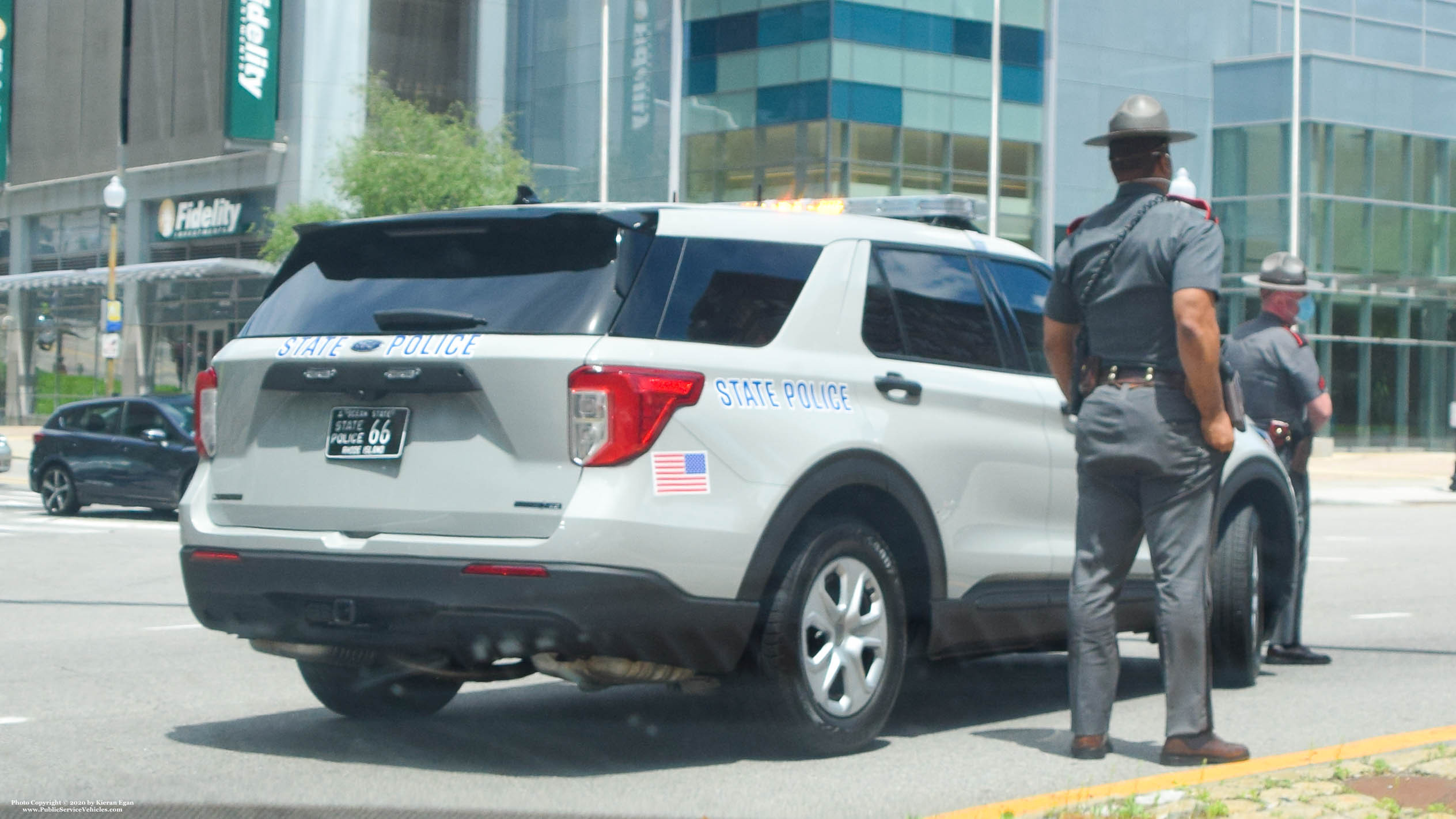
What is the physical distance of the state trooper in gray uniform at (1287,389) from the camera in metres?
8.32

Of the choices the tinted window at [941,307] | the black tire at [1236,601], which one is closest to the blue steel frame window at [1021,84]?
the black tire at [1236,601]

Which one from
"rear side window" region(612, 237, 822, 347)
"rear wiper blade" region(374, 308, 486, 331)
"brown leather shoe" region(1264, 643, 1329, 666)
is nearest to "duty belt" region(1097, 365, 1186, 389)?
"rear side window" region(612, 237, 822, 347)

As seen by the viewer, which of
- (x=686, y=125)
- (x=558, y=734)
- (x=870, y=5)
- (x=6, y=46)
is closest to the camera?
(x=558, y=734)

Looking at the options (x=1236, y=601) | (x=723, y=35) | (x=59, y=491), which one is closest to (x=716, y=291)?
(x=1236, y=601)

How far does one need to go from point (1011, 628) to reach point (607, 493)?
2.01 m

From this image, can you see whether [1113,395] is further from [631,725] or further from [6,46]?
[6,46]

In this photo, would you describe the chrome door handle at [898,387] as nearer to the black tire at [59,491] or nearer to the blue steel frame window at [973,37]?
the black tire at [59,491]

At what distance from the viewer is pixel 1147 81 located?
140 feet

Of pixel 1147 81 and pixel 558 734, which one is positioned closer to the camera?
pixel 558 734

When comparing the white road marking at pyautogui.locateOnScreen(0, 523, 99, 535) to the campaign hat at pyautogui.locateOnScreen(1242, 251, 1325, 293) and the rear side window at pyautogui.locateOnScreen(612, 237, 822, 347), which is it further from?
the rear side window at pyautogui.locateOnScreen(612, 237, 822, 347)

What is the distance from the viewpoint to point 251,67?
43281 millimetres

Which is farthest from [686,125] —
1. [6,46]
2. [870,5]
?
[6,46]

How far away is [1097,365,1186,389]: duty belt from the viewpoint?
18.4 feet

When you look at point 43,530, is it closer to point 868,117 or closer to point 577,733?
point 577,733
